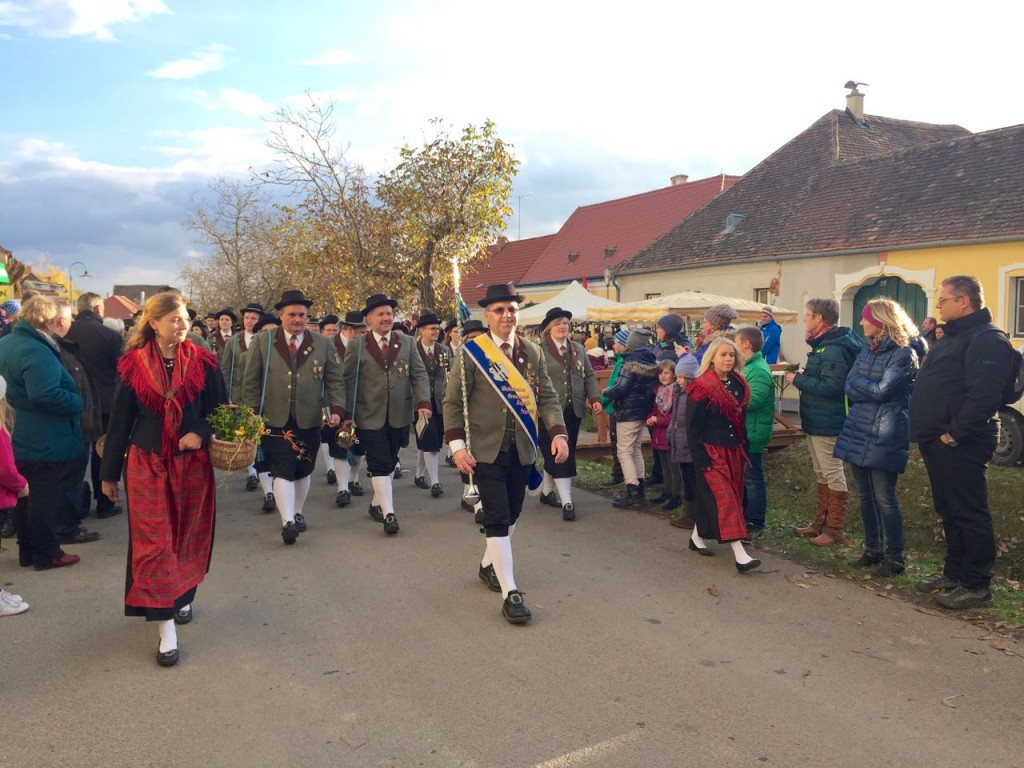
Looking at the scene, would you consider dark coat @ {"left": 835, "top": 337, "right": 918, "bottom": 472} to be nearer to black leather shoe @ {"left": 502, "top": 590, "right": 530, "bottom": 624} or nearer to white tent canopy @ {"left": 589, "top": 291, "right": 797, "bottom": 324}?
black leather shoe @ {"left": 502, "top": 590, "right": 530, "bottom": 624}

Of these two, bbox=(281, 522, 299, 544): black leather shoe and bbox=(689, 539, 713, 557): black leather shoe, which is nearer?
bbox=(689, 539, 713, 557): black leather shoe

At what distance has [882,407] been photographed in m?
6.22

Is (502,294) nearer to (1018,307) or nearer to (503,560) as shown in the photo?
(503,560)

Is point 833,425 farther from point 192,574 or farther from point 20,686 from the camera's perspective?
point 20,686

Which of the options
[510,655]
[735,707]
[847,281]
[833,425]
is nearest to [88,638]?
[510,655]

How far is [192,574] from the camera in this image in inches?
195

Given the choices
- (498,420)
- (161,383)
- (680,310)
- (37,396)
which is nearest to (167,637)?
(161,383)

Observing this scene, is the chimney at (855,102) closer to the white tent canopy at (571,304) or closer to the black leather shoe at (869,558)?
the white tent canopy at (571,304)

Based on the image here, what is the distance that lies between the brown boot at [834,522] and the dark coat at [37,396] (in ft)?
20.1

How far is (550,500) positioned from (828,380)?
3339 mm

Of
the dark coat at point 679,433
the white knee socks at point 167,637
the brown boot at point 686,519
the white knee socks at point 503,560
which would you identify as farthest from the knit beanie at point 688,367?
the white knee socks at point 167,637

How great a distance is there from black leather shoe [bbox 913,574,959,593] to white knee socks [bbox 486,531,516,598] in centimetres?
280

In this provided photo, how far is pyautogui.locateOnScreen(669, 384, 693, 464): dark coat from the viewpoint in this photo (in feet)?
25.1

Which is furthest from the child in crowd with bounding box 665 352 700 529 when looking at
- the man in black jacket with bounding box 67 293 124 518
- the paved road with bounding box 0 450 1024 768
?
the man in black jacket with bounding box 67 293 124 518
